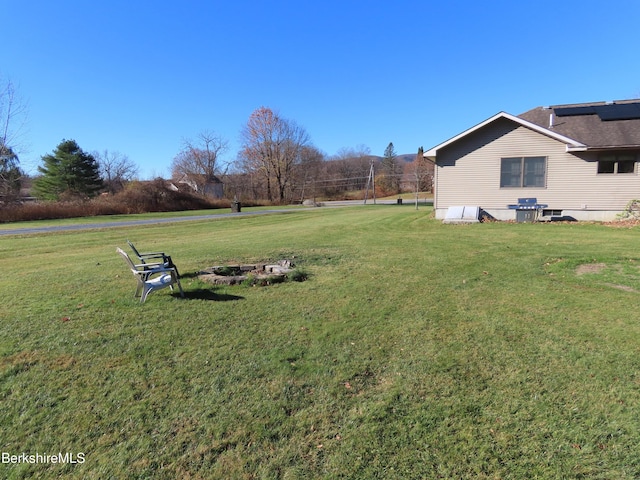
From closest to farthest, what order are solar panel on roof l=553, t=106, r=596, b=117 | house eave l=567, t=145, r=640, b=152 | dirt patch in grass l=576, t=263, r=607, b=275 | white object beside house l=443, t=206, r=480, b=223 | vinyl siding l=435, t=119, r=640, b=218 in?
1. dirt patch in grass l=576, t=263, r=607, b=275
2. house eave l=567, t=145, r=640, b=152
3. vinyl siding l=435, t=119, r=640, b=218
4. white object beside house l=443, t=206, r=480, b=223
5. solar panel on roof l=553, t=106, r=596, b=117

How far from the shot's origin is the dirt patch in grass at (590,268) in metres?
6.52

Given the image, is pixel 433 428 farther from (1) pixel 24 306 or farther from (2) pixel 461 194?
(2) pixel 461 194

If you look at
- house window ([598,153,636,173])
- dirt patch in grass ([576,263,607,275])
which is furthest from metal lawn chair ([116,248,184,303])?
house window ([598,153,636,173])

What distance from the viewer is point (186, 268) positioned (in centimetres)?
737

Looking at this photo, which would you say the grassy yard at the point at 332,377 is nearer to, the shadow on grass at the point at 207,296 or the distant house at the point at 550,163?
the shadow on grass at the point at 207,296

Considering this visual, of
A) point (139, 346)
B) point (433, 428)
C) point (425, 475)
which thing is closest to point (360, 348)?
point (433, 428)

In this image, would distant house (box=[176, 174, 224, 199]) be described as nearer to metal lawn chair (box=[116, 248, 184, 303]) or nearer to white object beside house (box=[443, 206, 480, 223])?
white object beside house (box=[443, 206, 480, 223])

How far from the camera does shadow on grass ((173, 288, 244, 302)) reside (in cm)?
535

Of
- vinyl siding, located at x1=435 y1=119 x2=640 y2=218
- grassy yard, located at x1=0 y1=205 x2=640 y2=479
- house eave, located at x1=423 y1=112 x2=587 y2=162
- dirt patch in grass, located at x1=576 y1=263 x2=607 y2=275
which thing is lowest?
grassy yard, located at x1=0 y1=205 x2=640 y2=479

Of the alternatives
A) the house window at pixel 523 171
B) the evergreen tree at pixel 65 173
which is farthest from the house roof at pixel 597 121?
the evergreen tree at pixel 65 173

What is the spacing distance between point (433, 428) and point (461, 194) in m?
15.1

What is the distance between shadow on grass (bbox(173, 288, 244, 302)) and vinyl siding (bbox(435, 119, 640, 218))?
1323cm

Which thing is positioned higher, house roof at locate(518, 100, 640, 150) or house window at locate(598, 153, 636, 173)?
house roof at locate(518, 100, 640, 150)

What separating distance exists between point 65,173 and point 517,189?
4418cm
